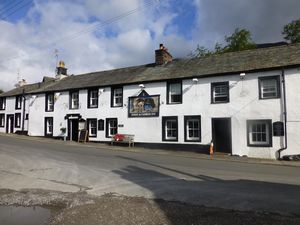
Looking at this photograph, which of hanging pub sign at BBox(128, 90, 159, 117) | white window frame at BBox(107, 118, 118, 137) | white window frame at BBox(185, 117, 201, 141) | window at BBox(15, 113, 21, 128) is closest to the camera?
white window frame at BBox(185, 117, 201, 141)

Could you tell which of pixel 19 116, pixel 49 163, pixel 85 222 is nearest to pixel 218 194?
pixel 85 222

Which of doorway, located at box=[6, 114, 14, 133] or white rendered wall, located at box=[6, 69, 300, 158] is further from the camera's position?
doorway, located at box=[6, 114, 14, 133]

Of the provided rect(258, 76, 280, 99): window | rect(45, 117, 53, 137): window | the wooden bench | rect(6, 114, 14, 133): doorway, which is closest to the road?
rect(258, 76, 280, 99): window

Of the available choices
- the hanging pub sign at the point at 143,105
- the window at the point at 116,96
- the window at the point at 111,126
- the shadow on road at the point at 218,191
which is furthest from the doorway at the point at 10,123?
the shadow on road at the point at 218,191

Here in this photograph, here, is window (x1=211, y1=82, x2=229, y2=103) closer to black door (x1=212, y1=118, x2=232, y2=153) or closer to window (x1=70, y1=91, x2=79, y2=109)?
black door (x1=212, y1=118, x2=232, y2=153)

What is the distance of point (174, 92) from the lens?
2350 centimetres

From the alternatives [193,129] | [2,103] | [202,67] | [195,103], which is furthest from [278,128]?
[2,103]

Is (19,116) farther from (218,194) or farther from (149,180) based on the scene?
(218,194)

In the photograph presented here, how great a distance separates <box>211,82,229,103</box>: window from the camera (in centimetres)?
2125

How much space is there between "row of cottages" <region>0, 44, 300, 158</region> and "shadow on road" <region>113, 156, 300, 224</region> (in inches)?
385

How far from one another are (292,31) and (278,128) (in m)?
22.5

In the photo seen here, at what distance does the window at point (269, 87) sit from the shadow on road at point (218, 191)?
34.5 ft

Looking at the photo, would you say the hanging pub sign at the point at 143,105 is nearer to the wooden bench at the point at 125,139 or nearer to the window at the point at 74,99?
the wooden bench at the point at 125,139

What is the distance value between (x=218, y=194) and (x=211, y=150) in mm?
12113
